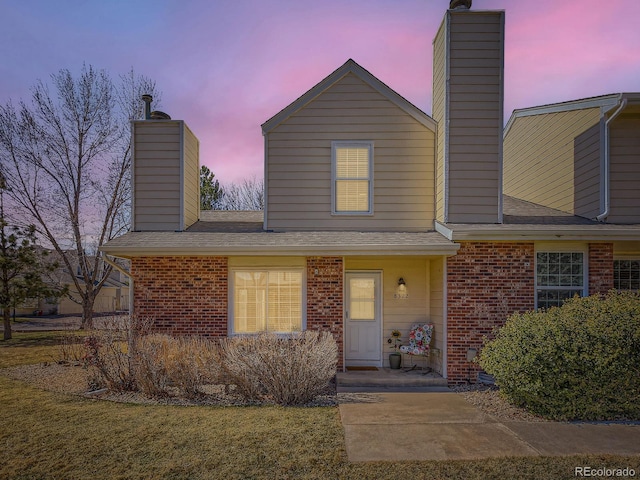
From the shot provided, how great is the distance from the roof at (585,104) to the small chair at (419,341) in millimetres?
5942

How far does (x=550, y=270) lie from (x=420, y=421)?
432 centimetres

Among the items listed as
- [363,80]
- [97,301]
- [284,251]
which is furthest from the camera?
[97,301]

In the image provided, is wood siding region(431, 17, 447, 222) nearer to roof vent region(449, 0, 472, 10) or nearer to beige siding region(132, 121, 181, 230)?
roof vent region(449, 0, 472, 10)

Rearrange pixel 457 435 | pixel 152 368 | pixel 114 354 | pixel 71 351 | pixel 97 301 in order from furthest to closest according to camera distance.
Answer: pixel 97 301 → pixel 71 351 → pixel 114 354 → pixel 152 368 → pixel 457 435

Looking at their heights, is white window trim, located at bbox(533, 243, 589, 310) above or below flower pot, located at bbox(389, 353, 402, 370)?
above

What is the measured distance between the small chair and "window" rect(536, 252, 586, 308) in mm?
2154

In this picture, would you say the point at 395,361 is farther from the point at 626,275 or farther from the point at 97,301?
the point at 97,301

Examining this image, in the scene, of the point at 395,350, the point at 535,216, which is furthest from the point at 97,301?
the point at 535,216

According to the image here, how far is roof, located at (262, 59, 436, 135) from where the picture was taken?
8.66 m

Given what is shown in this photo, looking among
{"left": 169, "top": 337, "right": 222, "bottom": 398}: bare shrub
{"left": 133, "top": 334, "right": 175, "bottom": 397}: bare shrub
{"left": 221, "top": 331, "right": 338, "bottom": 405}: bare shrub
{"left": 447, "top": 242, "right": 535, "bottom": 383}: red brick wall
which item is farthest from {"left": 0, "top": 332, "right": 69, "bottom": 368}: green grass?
{"left": 447, "top": 242, "right": 535, "bottom": 383}: red brick wall

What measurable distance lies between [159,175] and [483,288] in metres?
7.45

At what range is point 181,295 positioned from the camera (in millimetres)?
7922

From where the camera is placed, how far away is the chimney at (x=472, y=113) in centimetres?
824

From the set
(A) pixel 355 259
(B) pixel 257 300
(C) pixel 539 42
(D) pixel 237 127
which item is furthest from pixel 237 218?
(C) pixel 539 42
